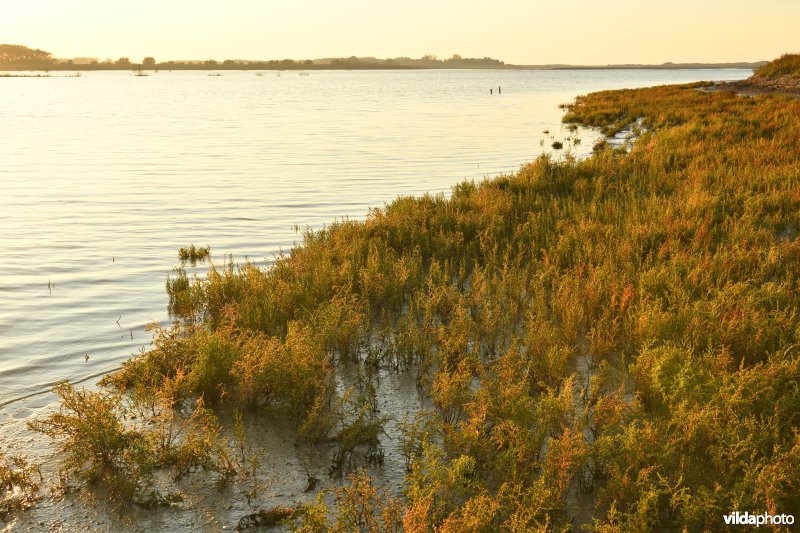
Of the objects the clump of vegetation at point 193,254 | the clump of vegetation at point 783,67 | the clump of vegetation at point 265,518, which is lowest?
the clump of vegetation at point 265,518

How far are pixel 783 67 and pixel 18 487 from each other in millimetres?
61734

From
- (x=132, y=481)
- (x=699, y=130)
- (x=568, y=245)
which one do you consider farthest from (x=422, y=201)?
(x=699, y=130)

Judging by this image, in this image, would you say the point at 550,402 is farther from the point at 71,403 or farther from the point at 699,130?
the point at 699,130

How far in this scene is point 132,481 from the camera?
4629 mm

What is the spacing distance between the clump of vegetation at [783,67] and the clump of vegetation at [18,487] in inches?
2180

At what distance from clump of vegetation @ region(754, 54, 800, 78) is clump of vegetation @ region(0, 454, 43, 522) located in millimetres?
55373

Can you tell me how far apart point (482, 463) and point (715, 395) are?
213cm

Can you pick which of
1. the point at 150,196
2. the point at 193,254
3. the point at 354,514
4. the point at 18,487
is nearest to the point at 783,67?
the point at 150,196

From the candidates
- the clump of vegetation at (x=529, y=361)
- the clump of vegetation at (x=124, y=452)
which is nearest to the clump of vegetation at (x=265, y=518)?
the clump of vegetation at (x=529, y=361)

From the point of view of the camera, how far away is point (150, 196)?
18312 millimetres

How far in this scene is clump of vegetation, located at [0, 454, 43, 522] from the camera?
14.6 feet

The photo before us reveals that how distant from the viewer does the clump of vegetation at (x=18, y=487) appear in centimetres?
445

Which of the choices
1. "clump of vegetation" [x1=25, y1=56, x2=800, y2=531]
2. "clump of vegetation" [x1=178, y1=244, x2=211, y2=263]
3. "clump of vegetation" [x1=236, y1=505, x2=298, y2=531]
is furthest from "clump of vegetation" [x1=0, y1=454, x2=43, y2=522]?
"clump of vegetation" [x1=178, y1=244, x2=211, y2=263]

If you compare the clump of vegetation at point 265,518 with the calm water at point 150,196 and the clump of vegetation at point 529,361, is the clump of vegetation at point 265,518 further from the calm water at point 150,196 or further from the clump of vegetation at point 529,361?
the calm water at point 150,196
